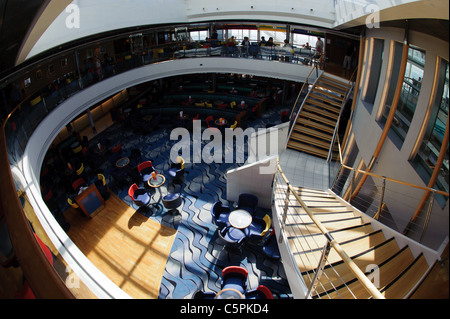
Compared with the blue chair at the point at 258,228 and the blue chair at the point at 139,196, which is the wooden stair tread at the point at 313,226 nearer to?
the blue chair at the point at 258,228

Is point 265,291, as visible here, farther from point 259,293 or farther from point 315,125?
point 315,125

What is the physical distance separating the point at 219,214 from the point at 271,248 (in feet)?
5.70

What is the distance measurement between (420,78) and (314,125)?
181 inches

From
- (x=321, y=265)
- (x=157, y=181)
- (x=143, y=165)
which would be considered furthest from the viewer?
(x=143, y=165)

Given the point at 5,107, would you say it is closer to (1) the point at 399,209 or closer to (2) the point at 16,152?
(2) the point at 16,152

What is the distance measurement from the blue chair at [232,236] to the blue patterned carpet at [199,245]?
9.1 inches

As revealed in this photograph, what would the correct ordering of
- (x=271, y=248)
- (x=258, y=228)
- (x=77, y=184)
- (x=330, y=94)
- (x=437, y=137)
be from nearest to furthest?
(x=437, y=137)
(x=271, y=248)
(x=258, y=228)
(x=77, y=184)
(x=330, y=94)

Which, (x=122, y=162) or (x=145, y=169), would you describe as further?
(x=122, y=162)

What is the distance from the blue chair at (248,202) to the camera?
7.63m

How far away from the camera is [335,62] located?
11969 millimetres

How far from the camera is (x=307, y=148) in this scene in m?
8.96

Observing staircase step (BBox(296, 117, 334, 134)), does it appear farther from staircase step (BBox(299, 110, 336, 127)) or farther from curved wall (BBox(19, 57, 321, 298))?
curved wall (BBox(19, 57, 321, 298))

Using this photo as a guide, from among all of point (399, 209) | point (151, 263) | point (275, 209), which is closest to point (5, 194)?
point (275, 209)

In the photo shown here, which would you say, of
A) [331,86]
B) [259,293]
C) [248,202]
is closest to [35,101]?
[248,202]
